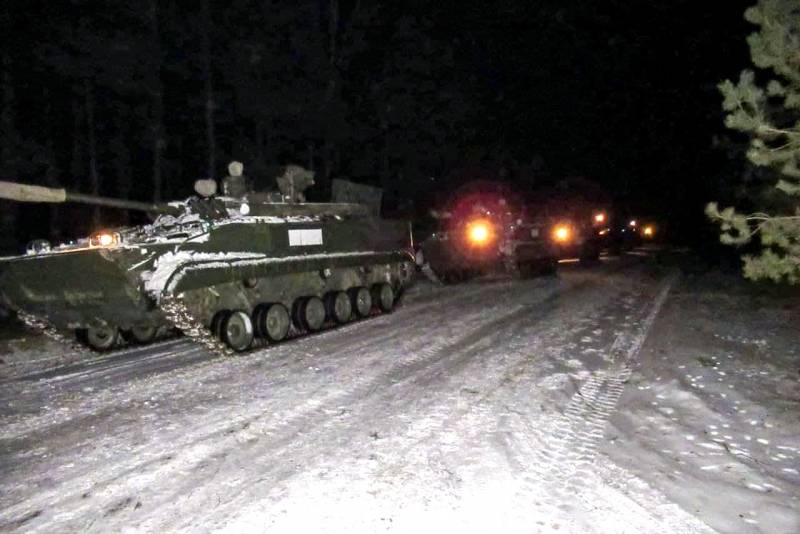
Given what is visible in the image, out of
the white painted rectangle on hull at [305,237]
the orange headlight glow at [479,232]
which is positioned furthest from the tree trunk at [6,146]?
the orange headlight glow at [479,232]

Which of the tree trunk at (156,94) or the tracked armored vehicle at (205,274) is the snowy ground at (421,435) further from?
the tree trunk at (156,94)

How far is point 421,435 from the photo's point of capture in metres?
5.26

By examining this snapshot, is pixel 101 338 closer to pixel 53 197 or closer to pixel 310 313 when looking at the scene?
pixel 53 197

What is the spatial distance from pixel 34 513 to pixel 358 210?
9396mm

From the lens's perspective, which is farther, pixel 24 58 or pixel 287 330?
pixel 24 58

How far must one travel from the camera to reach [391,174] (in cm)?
2934

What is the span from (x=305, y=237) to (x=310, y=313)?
1.31 m

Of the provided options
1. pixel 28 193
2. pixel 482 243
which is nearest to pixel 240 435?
pixel 28 193

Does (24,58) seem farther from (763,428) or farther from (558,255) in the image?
(763,428)

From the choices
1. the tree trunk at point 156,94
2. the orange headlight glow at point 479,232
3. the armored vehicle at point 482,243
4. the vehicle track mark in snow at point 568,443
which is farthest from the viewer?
the tree trunk at point 156,94

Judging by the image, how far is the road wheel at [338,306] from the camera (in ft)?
36.8

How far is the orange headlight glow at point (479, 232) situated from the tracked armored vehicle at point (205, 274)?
5.68 metres

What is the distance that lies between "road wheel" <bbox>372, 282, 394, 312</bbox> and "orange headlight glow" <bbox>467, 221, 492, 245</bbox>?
5368mm

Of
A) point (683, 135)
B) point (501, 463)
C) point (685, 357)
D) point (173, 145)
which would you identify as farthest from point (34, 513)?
point (683, 135)
